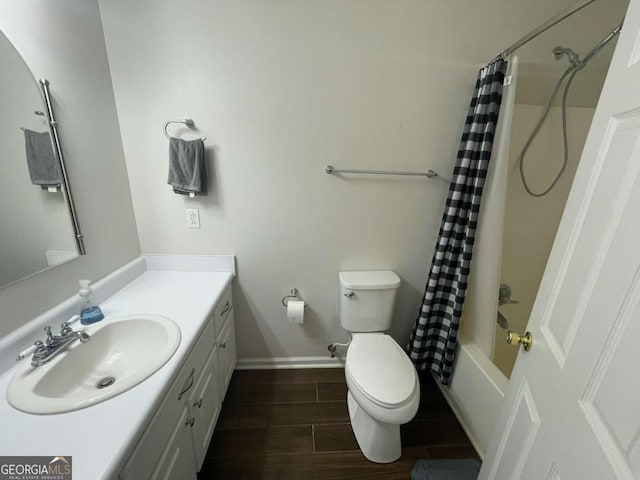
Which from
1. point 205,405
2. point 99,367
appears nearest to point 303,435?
point 205,405

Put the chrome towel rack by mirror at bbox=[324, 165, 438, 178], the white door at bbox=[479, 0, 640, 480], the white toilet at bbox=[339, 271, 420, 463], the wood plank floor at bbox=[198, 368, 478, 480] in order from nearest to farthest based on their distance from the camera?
the white door at bbox=[479, 0, 640, 480] → the white toilet at bbox=[339, 271, 420, 463] → the wood plank floor at bbox=[198, 368, 478, 480] → the chrome towel rack by mirror at bbox=[324, 165, 438, 178]

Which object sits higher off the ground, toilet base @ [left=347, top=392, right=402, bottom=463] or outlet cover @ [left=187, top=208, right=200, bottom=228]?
outlet cover @ [left=187, top=208, right=200, bottom=228]

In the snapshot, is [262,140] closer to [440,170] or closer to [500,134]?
[440,170]

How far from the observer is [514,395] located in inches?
30.1

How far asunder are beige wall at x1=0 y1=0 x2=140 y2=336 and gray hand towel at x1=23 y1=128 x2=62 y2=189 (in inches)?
2.8

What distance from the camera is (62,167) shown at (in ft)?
3.43

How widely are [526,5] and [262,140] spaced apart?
5.06 ft

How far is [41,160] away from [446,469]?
2.24 m

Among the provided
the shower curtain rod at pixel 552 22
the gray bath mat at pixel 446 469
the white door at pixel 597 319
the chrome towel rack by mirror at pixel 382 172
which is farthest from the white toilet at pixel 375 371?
the shower curtain rod at pixel 552 22

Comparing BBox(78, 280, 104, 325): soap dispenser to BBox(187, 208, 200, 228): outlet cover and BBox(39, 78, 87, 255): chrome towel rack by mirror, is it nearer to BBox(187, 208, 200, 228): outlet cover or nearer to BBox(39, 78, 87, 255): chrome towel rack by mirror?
BBox(39, 78, 87, 255): chrome towel rack by mirror

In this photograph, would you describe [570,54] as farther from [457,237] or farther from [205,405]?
[205,405]

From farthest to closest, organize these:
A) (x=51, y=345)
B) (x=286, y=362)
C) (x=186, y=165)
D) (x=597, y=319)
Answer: (x=286, y=362), (x=186, y=165), (x=51, y=345), (x=597, y=319)

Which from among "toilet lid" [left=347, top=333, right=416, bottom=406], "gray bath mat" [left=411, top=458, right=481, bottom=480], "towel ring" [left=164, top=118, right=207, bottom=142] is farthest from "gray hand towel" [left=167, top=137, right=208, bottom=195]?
"gray bath mat" [left=411, top=458, right=481, bottom=480]

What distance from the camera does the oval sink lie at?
0.68 meters
